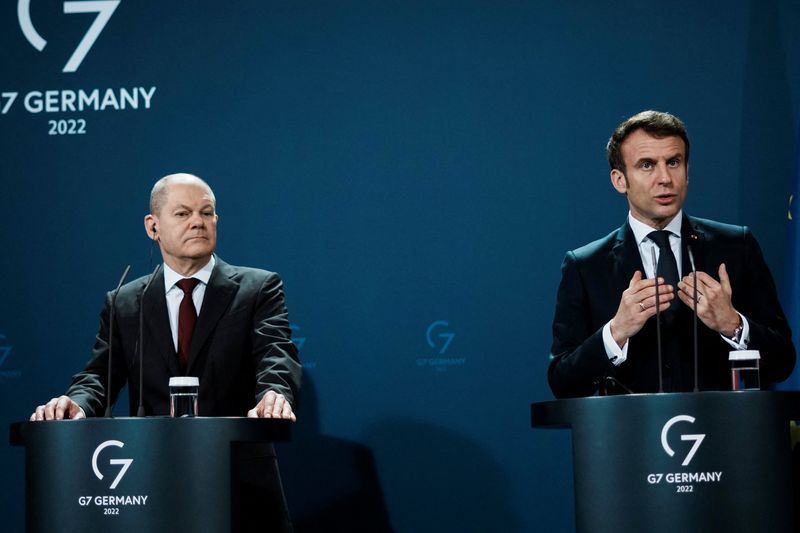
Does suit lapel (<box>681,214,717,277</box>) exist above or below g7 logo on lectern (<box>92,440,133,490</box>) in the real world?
above

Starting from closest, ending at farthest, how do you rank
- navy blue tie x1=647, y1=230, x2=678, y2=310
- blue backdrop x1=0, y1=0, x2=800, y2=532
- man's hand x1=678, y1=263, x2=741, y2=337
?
man's hand x1=678, y1=263, x2=741, y2=337 < navy blue tie x1=647, y1=230, x2=678, y2=310 < blue backdrop x1=0, y1=0, x2=800, y2=532

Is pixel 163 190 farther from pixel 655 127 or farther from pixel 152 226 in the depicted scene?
pixel 655 127

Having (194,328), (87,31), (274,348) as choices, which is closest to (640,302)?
(274,348)

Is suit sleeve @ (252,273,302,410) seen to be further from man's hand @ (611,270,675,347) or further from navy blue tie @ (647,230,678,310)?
navy blue tie @ (647,230,678,310)

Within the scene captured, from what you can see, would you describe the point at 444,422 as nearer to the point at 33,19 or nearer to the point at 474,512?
the point at 474,512

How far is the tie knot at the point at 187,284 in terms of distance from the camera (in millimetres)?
3664

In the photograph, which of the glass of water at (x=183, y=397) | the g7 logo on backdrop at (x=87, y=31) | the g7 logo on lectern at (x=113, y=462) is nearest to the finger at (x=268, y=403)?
the glass of water at (x=183, y=397)

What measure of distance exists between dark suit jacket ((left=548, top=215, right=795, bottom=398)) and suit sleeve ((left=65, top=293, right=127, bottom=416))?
147 centimetres

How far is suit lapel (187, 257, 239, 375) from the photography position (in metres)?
3.55

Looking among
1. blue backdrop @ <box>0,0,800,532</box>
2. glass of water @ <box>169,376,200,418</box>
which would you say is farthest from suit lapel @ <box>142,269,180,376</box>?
blue backdrop @ <box>0,0,800,532</box>

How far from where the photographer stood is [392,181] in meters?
4.50

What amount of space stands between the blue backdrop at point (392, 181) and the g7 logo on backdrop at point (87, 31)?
0.02 meters

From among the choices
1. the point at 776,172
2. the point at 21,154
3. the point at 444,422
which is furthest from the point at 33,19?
the point at 776,172

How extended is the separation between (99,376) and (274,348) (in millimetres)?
632
